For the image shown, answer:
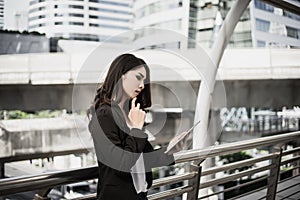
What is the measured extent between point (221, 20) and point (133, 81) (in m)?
5.38

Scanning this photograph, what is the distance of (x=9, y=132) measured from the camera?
691 centimetres

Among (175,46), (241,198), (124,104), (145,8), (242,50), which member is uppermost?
(145,8)

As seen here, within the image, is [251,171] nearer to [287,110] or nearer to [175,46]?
[175,46]

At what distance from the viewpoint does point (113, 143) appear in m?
1.02

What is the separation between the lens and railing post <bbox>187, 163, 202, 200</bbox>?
1642 mm

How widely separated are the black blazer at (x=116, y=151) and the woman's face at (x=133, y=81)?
0.06 m

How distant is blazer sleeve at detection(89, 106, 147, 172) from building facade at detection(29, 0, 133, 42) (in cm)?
235

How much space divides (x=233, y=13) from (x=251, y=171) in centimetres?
267

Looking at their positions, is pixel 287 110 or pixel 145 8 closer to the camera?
pixel 145 8

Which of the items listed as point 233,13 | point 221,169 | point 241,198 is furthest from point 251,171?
point 233,13

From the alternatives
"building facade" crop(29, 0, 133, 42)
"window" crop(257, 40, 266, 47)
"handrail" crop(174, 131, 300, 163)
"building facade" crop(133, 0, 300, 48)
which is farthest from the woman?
"window" crop(257, 40, 266, 47)

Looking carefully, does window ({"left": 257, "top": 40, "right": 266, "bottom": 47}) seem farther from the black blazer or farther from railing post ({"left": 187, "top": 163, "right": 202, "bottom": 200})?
the black blazer

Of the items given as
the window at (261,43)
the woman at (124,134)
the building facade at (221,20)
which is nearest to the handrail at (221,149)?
the woman at (124,134)

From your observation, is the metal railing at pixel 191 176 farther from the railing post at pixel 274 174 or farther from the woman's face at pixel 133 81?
the woman's face at pixel 133 81
